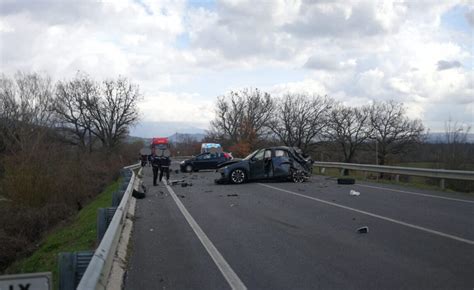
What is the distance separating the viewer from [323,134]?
70.9 meters

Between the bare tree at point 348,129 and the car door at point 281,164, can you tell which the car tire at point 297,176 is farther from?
the bare tree at point 348,129

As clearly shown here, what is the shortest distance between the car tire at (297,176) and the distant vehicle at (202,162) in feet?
46.9

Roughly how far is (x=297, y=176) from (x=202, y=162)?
15.2m

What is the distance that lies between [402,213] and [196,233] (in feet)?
16.0

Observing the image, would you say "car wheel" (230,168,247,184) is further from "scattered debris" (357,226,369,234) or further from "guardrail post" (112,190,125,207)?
"scattered debris" (357,226,369,234)

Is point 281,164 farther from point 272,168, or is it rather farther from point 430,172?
point 430,172

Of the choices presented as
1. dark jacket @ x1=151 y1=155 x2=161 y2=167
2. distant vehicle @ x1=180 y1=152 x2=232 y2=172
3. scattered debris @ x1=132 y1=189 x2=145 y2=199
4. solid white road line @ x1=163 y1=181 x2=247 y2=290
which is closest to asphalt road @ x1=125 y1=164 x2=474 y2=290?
solid white road line @ x1=163 y1=181 x2=247 y2=290

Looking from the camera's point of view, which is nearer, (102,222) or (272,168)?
(102,222)

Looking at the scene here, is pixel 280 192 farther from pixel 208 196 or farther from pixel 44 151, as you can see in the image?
pixel 44 151

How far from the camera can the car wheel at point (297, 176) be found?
21.7 metres

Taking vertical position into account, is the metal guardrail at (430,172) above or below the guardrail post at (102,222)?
above

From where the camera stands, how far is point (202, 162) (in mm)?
36031

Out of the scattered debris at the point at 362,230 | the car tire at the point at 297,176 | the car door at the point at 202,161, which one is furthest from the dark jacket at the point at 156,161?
the scattered debris at the point at 362,230

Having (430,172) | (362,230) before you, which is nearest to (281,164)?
(430,172)
